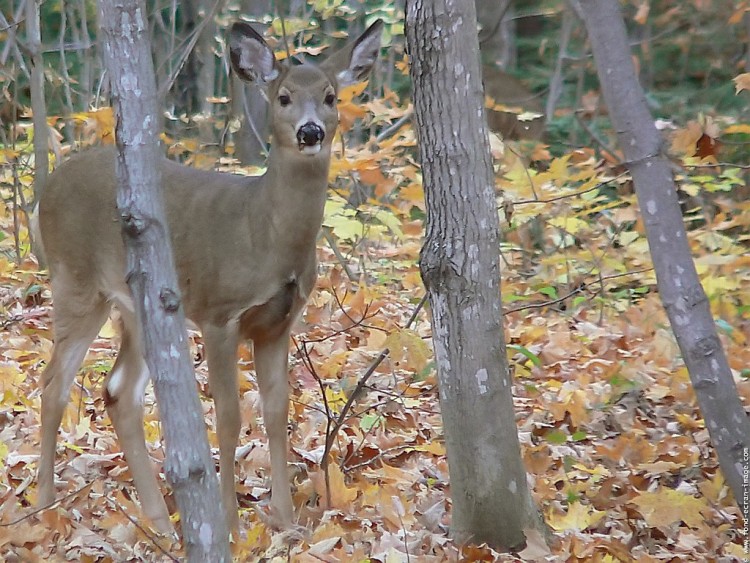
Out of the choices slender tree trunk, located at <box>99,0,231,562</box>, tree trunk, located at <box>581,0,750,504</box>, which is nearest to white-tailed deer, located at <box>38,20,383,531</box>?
tree trunk, located at <box>581,0,750,504</box>

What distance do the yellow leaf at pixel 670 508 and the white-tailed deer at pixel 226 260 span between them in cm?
151

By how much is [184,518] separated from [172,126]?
11.3 m

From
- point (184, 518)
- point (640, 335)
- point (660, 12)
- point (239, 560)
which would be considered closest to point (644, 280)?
point (640, 335)

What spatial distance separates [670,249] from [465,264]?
0.74m

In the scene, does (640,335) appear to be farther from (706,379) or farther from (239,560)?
(239,560)

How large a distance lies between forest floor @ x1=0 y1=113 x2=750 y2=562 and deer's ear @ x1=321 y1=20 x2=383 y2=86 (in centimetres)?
110

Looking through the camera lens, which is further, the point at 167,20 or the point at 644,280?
the point at 167,20

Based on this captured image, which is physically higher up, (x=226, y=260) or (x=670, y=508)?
(x=226, y=260)

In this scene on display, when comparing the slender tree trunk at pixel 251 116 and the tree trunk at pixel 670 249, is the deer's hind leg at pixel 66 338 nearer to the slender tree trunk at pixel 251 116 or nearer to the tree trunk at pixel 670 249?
the tree trunk at pixel 670 249

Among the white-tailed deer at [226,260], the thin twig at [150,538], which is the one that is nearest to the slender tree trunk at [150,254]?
the thin twig at [150,538]

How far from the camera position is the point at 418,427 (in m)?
5.61

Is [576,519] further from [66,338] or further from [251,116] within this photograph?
[251,116]

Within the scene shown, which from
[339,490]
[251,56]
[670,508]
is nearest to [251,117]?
[251,56]

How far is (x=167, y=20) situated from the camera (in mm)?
16516
